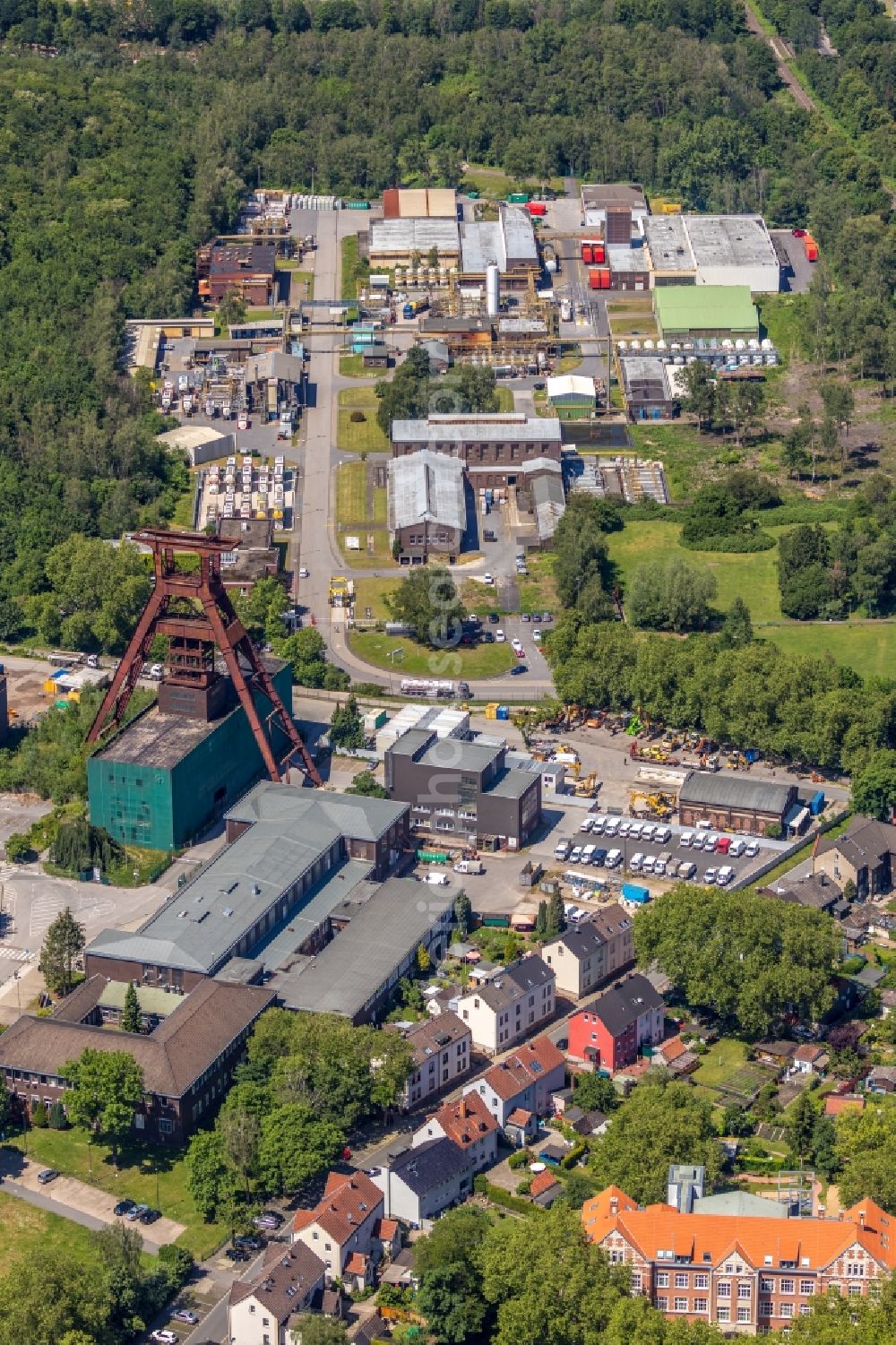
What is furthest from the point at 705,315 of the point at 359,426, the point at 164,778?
the point at 164,778

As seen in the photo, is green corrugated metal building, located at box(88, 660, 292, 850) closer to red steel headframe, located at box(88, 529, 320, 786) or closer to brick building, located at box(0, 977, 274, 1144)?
red steel headframe, located at box(88, 529, 320, 786)

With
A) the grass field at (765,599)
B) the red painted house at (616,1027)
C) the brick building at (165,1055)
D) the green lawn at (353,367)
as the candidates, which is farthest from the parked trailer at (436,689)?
the green lawn at (353,367)

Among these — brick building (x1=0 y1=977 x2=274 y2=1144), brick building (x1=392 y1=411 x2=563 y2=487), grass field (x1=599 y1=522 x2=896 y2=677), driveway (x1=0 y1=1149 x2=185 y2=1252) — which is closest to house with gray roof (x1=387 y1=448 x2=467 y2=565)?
brick building (x1=392 y1=411 x2=563 y2=487)

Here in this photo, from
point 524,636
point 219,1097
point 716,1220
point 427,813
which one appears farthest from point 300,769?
point 716,1220

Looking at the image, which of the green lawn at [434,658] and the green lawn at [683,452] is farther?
the green lawn at [683,452]

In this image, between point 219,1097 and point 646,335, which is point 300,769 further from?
point 646,335

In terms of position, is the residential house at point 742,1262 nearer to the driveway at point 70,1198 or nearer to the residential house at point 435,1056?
the residential house at point 435,1056
